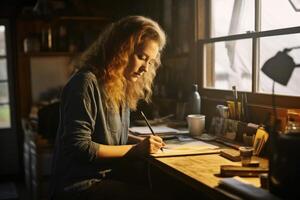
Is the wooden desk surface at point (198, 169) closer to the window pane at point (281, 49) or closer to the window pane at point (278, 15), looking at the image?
the window pane at point (281, 49)

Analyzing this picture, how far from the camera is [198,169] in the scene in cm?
151

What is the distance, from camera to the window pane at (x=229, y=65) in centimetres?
233

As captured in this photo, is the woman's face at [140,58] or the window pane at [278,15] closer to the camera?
the woman's face at [140,58]

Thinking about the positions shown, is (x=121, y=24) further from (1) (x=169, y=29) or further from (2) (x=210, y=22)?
(1) (x=169, y=29)

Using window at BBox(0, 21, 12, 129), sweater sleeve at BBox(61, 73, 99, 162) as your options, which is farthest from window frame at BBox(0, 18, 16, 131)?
sweater sleeve at BBox(61, 73, 99, 162)

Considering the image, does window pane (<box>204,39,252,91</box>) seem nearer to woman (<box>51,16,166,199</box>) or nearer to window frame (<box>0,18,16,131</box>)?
woman (<box>51,16,166,199</box>)

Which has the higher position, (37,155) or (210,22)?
(210,22)

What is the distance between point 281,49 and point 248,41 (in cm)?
27

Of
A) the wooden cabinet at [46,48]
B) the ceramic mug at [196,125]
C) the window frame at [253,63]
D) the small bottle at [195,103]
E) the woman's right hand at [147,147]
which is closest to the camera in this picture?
the woman's right hand at [147,147]

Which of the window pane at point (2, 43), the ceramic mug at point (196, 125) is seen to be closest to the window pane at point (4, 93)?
the window pane at point (2, 43)

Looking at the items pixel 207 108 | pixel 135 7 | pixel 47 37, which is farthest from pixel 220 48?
pixel 47 37

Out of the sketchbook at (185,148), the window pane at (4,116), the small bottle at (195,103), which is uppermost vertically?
the small bottle at (195,103)

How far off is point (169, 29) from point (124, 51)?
1.50 meters

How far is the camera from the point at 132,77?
1.86 m
